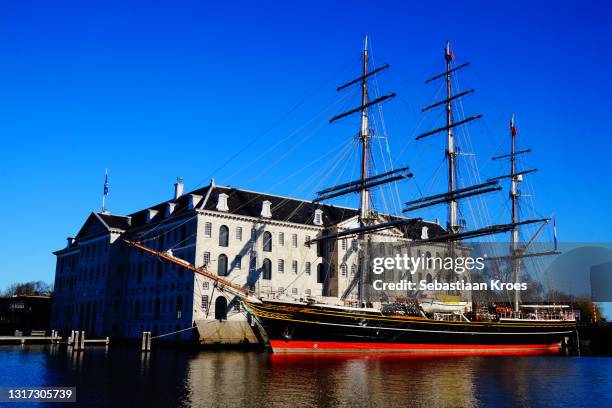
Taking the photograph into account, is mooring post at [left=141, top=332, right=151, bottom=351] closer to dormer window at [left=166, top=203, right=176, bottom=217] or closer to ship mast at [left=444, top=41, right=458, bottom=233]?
dormer window at [left=166, top=203, right=176, bottom=217]

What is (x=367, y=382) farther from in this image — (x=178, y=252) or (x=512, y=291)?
(x=512, y=291)

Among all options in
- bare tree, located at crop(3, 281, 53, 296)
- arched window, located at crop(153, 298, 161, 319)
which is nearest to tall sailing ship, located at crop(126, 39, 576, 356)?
arched window, located at crop(153, 298, 161, 319)

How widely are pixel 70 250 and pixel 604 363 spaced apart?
254 ft

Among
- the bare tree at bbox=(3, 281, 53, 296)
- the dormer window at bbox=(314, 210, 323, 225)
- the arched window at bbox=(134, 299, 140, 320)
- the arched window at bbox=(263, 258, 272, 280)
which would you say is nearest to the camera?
the arched window at bbox=(263, 258, 272, 280)

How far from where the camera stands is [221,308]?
6606cm

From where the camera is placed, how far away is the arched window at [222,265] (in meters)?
67.0

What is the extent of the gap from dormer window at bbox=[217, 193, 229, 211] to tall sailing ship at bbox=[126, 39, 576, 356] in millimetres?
9975

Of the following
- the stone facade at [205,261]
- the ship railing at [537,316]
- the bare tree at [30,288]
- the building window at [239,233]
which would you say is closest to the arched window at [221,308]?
the stone facade at [205,261]

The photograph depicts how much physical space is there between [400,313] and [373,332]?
491 centimetres

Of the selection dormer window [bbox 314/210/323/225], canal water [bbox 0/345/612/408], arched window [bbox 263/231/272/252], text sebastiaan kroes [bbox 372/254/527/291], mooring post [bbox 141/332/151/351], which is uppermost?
dormer window [bbox 314/210/323/225]

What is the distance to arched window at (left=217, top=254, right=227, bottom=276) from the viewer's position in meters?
67.0

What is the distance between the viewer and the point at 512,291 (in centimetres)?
7388

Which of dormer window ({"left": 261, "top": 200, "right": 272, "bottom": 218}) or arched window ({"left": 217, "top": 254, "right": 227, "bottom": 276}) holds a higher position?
dormer window ({"left": 261, "top": 200, "right": 272, "bottom": 218})

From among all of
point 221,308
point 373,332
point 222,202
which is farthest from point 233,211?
point 373,332
